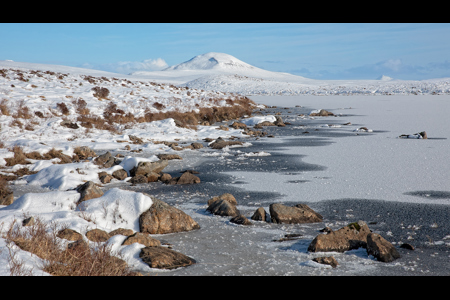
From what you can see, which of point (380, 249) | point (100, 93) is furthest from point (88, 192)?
point (100, 93)

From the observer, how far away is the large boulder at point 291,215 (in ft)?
18.6

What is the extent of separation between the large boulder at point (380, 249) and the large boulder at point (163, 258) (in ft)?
7.10

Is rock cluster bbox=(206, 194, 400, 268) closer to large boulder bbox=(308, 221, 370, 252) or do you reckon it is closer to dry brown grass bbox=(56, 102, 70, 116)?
large boulder bbox=(308, 221, 370, 252)

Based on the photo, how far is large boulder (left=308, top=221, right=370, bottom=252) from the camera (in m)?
4.54

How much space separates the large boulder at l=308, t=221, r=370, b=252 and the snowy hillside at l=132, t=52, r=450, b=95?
6161cm

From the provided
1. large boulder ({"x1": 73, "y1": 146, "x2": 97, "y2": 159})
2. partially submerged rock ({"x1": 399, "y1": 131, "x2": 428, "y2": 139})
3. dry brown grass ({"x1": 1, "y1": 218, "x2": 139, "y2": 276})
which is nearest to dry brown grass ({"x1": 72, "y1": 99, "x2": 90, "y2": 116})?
large boulder ({"x1": 73, "y1": 146, "x2": 97, "y2": 159})

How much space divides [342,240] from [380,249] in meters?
0.50

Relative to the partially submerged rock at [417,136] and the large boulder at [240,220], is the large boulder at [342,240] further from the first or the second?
the partially submerged rock at [417,136]

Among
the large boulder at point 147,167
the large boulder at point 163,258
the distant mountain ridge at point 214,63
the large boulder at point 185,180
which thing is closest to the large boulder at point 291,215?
the large boulder at point 163,258

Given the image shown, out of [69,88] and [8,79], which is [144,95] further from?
[8,79]

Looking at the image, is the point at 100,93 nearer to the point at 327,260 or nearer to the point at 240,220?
the point at 240,220

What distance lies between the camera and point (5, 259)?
2986mm

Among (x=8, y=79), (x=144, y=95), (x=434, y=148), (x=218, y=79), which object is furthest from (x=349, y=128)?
(x=218, y=79)

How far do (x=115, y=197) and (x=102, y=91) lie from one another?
17.8 meters
